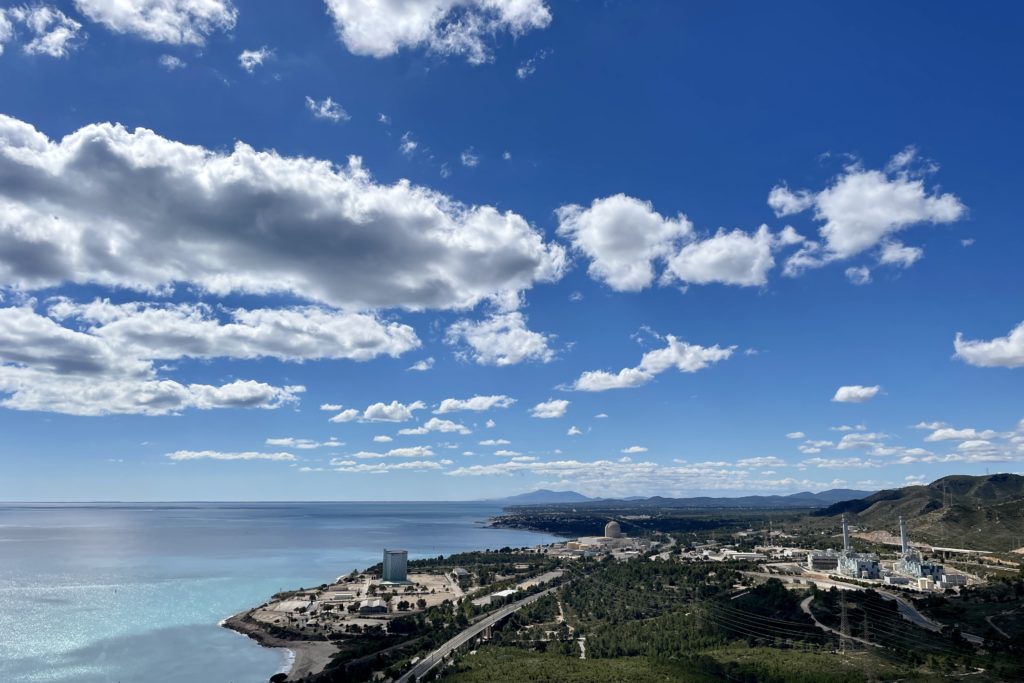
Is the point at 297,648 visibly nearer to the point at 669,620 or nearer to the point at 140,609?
the point at 140,609

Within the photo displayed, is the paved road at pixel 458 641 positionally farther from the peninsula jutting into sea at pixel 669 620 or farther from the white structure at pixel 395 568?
the white structure at pixel 395 568

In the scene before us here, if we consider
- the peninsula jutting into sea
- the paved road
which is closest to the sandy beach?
the peninsula jutting into sea

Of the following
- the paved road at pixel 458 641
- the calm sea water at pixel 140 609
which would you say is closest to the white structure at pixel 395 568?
the calm sea water at pixel 140 609

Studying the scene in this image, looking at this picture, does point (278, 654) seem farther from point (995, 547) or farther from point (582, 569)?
point (995, 547)

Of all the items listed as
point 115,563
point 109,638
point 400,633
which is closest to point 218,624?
point 109,638

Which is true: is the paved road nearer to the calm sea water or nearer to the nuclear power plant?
the calm sea water
